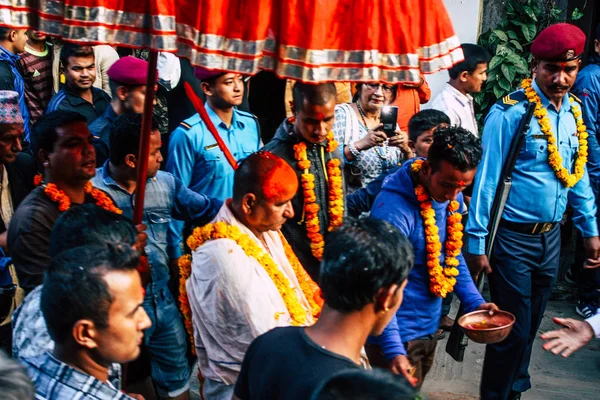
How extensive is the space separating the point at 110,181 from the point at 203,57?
5.83ft

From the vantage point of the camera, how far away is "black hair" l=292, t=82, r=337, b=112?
438cm

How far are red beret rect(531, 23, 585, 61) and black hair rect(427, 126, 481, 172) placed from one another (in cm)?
132

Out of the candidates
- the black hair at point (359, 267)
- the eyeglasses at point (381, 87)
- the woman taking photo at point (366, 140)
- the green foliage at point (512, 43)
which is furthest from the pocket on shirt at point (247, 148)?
the green foliage at point (512, 43)

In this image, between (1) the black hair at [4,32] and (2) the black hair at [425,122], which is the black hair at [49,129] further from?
(2) the black hair at [425,122]

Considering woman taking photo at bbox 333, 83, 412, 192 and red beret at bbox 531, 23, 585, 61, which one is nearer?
red beret at bbox 531, 23, 585, 61

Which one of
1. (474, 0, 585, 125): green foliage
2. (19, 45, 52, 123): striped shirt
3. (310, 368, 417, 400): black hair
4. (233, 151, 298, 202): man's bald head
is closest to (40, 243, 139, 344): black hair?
(310, 368, 417, 400): black hair

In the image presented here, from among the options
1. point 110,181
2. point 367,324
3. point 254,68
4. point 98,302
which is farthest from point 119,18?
point 110,181

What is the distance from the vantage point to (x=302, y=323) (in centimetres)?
330

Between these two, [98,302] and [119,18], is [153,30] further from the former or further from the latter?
[98,302]

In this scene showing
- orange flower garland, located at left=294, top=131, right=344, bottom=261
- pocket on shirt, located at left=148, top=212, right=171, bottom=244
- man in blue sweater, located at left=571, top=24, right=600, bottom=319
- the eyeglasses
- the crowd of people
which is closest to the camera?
the crowd of people

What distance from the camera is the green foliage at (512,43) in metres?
7.39

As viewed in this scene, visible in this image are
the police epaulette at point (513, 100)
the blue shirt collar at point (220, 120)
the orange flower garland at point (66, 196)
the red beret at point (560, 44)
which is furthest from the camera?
the blue shirt collar at point (220, 120)

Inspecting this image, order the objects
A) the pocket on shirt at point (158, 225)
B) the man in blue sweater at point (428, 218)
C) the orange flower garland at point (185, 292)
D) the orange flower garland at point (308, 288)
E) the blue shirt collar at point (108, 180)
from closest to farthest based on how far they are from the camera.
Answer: the orange flower garland at point (308, 288), the orange flower garland at point (185, 292), the man in blue sweater at point (428, 218), the blue shirt collar at point (108, 180), the pocket on shirt at point (158, 225)

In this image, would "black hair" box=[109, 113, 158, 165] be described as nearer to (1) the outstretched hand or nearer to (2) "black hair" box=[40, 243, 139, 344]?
(2) "black hair" box=[40, 243, 139, 344]
